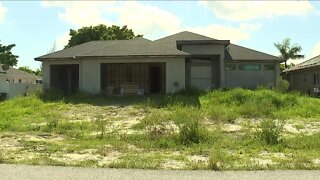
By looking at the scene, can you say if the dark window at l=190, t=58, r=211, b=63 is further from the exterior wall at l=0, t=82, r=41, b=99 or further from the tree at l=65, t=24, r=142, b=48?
the tree at l=65, t=24, r=142, b=48

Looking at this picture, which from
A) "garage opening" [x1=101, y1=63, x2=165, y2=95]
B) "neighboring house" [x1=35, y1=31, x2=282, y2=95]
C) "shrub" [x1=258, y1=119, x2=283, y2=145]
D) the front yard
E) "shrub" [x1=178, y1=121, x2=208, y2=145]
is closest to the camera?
the front yard

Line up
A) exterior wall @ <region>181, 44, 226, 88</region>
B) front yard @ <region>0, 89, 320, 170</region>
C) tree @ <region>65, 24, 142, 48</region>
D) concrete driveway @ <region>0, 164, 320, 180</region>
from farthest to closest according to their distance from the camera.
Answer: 1. tree @ <region>65, 24, 142, 48</region>
2. exterior wall @ <region>181, 44, 226, 88</region>
3. front yard @ <region>0, 89, 320, 170</region>
4. concrete driveway @ <region>0, 164, 320, 180</region>

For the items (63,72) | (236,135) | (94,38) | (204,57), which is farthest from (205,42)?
(94,38)

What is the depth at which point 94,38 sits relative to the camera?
180ft

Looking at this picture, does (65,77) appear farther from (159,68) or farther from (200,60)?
(200,60)

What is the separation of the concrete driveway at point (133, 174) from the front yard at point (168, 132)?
1.63ft

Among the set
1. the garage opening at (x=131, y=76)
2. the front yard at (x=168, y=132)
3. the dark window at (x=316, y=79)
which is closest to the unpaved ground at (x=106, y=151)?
the front yard at (x=168, y=132)

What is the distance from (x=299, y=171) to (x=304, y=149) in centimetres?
367

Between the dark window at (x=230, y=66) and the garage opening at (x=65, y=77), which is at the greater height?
the dark window at (x=230, y=66)

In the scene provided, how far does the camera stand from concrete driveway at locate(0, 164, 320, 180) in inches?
352

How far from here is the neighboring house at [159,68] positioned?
28500mm

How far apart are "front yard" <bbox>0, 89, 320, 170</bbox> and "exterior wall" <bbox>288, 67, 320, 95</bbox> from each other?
40.2 feet

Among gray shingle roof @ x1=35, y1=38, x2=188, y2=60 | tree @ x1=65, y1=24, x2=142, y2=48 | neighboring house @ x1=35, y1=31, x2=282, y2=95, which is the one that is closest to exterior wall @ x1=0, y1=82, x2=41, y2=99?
neighboring house @ x1=35, y1=31, x2=282, y2=95

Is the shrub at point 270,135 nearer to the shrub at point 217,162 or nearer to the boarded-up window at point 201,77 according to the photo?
the shrub at point 217,162
